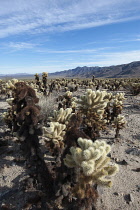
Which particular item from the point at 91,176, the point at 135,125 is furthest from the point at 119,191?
the point at 135,125

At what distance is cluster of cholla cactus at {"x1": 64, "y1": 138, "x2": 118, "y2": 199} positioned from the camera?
222 cm

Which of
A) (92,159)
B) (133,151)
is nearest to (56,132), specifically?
(92,159)

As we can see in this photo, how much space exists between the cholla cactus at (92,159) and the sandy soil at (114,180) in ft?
6.11

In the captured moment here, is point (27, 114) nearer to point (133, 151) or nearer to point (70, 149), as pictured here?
point (70, 149)

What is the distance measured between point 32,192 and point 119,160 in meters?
2.97

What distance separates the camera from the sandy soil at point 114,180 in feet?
13.3

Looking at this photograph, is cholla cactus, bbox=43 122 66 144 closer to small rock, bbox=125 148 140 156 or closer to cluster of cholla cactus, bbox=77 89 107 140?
cluster of cholla cactus, bbox=77 89 107 140

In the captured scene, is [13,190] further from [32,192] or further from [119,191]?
[119,191]

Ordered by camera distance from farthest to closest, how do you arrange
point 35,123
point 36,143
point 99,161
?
point 36,143
point 35,123
point 99,161

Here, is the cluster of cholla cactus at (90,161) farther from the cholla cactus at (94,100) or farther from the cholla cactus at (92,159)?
the cholla cactus at (94,100)

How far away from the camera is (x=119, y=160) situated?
5.78 meters

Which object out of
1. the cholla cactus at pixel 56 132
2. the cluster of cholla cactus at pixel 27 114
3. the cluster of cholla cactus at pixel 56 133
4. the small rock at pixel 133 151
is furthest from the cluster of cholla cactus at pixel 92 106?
the small rock at pixel 133 151

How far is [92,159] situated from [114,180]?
123 inches

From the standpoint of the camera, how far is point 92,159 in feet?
7.41
